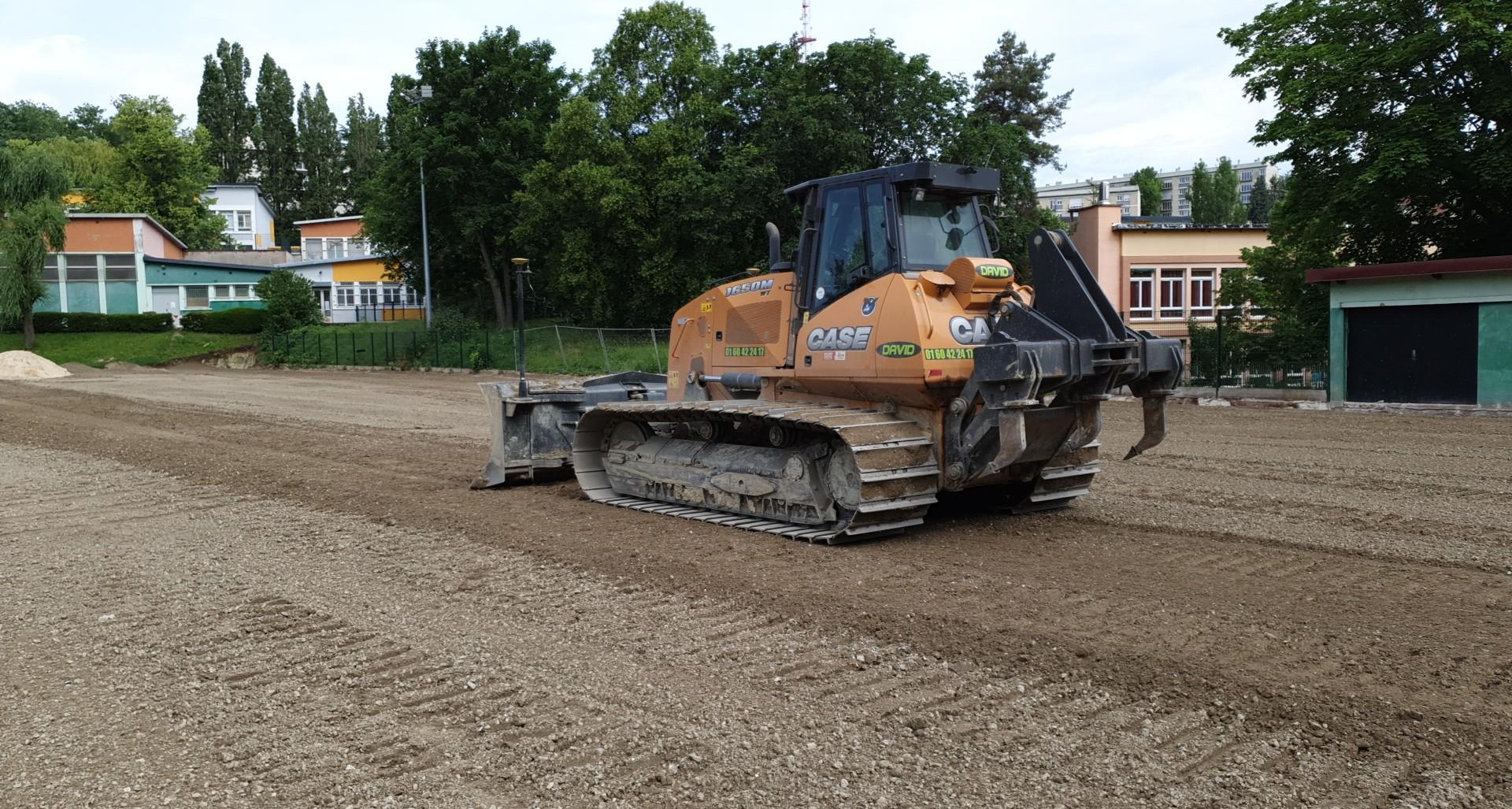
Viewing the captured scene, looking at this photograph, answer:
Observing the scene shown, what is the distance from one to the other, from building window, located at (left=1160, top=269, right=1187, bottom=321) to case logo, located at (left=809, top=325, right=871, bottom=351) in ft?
136

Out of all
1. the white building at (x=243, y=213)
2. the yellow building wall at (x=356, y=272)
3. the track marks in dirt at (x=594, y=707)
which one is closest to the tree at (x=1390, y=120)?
the track marks in dirt at (x=594, y=707)

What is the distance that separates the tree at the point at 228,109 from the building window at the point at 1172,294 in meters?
76.5

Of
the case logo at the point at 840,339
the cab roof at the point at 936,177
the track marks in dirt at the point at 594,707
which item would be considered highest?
the cab roof at the point at 936,177

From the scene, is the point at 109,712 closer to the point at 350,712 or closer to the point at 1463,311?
the point at 350,712

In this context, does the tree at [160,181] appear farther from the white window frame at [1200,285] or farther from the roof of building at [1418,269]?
the roof of building at [1418,269]

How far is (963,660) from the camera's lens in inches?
217

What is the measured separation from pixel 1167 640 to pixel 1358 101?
23113 mm

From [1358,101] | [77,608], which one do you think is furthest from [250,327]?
[77,608]

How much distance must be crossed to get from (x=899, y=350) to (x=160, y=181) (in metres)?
76.5

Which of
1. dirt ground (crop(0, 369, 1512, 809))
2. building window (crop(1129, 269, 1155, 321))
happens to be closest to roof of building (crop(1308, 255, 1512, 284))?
dirt ground (crop(0, 369, 1512, 809))

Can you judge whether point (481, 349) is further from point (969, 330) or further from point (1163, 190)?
point (1163, 190)

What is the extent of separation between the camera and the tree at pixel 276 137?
312 feet

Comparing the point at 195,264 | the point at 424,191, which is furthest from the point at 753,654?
the point at 195,264

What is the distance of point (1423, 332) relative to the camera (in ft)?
64.9
